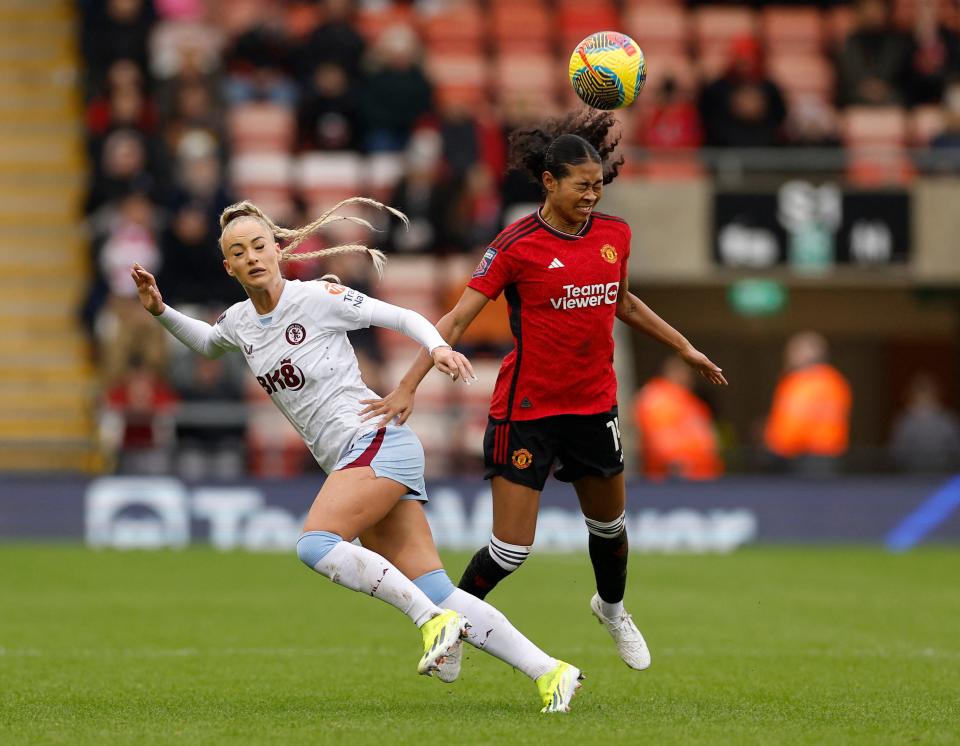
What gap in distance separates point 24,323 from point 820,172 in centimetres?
869

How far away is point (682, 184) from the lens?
1753cm

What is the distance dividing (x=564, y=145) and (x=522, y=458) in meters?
1.30

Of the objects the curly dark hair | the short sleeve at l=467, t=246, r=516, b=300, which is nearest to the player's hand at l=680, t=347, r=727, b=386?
the curly dark hair

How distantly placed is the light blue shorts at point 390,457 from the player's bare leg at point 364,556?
0.11ft

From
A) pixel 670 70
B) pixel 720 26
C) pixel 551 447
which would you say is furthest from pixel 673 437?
pixel 551 447

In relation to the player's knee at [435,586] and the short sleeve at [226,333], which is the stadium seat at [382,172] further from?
the player's knee at [435,586]

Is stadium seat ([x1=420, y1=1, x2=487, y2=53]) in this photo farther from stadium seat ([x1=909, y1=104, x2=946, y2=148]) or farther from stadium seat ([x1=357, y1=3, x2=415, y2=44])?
stadium seat ([x1=909, y1=104, x2=946, y2=148])

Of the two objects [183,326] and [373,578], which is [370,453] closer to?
[373,578]

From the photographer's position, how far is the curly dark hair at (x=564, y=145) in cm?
725

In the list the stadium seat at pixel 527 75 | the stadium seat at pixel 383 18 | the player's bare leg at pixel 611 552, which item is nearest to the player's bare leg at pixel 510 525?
the player's bare leg at pixel 611 552

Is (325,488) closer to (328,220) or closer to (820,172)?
(328,220)

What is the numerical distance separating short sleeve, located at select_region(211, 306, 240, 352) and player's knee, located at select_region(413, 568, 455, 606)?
1236 mm

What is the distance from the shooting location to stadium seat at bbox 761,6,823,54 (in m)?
21.3

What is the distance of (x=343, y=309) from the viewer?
7.16m
